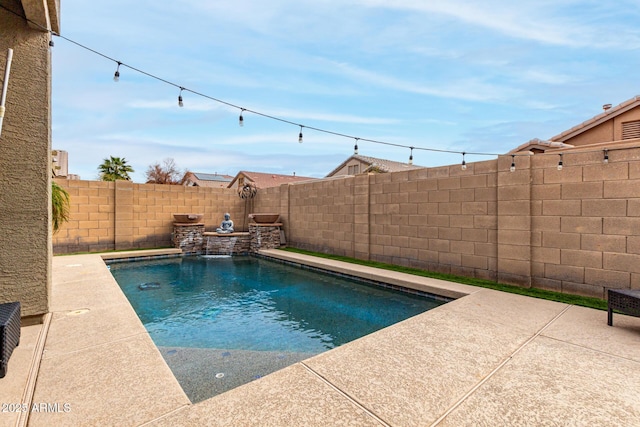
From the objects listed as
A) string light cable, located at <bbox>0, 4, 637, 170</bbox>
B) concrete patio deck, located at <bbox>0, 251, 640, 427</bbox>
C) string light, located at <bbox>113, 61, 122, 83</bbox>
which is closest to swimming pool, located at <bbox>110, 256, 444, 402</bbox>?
concrete patio deck, located at <bbox>0, 251, 640, 427</bbox>

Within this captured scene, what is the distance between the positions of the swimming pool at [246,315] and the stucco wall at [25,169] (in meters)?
1.50

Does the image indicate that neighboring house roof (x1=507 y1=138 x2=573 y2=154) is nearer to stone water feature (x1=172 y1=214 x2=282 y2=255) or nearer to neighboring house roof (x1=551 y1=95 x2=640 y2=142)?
neighboring house roof (x1=551 y1=95 x2=640 y2=142)

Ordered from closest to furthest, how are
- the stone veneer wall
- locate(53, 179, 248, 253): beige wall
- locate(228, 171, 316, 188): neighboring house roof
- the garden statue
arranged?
the stone veneer wall → locate(53, 179, 248, 253): beige wall → the garden statue → locate(228, 171, 316, 188): neighboring house roof

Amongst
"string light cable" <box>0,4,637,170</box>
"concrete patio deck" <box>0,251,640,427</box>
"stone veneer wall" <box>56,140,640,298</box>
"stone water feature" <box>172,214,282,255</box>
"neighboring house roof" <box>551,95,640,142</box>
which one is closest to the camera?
"concrete patio deck" <box>0,251,640,427</box>

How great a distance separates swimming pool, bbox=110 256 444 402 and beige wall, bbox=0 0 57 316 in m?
1.52

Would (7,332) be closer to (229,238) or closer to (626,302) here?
(626,302)

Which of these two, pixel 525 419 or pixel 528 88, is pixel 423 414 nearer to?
pixel 525 419

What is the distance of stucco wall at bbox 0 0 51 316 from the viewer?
302 centimetres

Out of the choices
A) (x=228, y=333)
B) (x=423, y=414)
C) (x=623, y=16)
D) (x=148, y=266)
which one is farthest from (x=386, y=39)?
(x=148, y=266)

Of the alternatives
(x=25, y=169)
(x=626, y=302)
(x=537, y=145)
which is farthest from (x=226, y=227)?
(x=626, y=302)

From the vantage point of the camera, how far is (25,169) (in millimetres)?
3113

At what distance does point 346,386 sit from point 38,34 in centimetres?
466

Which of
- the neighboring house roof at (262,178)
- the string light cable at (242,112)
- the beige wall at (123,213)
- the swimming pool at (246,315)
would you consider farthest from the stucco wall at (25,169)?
the neighboring house roof at (262,178)

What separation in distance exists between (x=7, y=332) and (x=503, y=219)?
640 centimetres
